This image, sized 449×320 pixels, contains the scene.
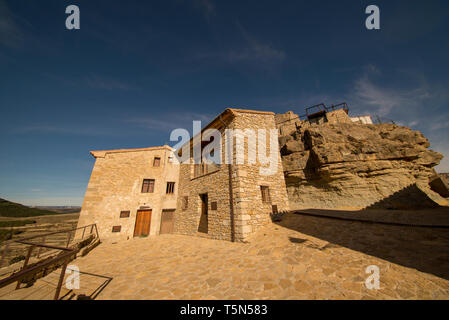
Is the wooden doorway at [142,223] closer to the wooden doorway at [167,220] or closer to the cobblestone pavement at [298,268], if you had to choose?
the wooden doorway at [167,220]

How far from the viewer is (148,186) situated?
13.4m

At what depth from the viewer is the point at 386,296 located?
9.91 feet

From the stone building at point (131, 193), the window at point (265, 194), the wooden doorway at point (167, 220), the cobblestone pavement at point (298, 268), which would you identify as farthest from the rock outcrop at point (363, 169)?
the stone building at point (131, 193)

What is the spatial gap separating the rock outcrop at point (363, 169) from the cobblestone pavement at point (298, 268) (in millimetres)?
8459

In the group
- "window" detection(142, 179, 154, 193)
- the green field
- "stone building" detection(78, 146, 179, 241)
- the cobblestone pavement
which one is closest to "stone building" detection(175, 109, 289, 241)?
the cobblestone pavement

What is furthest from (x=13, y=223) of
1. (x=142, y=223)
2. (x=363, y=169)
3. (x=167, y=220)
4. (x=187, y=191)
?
(x=363, y=169)

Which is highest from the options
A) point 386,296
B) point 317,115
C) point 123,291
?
point 317,115

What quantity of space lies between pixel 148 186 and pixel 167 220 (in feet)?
11.2

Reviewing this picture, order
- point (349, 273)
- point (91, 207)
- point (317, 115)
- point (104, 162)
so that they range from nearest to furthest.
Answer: point (349, 273) < point (91, 207) < point (104, 162) < point (317, 115)

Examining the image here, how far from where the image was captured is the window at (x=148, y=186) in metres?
13.2

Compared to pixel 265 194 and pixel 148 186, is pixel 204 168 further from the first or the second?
pixel 148 186
